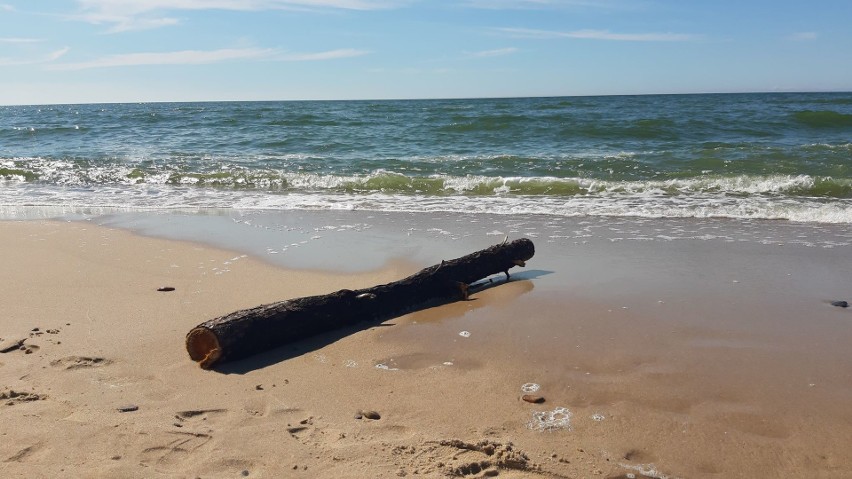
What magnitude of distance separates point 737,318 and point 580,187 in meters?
7.36

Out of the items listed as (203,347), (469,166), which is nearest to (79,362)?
(203,347)

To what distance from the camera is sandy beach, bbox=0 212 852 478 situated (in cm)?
310

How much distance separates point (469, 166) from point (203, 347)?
444 inches

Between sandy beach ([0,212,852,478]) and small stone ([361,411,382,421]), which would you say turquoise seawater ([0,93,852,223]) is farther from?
small stone ([361,411,382,421])

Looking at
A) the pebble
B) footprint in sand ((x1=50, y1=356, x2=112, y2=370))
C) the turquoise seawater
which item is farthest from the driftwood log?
the turquoise seawater

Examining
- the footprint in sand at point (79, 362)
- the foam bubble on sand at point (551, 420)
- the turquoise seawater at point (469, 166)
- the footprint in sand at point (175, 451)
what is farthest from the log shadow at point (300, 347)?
the turquoise seawater at point (469, 166)

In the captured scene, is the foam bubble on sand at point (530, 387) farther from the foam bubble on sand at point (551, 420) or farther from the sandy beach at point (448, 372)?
the foam bubble on sand at point (551, 420)

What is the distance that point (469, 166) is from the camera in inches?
591

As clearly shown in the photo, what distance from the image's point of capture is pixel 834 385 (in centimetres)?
385

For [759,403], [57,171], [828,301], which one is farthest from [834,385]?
[57,171]

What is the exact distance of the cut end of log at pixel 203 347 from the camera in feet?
13.6

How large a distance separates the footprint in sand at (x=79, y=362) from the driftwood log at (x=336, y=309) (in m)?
0.53

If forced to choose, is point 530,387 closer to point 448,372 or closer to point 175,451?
point 448,372

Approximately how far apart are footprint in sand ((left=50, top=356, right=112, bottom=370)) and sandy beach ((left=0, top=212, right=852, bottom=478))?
2 cm
